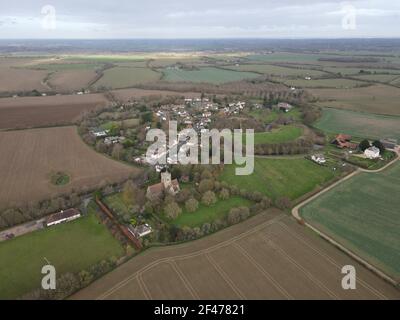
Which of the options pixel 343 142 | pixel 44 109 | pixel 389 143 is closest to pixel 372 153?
pixel 343 142

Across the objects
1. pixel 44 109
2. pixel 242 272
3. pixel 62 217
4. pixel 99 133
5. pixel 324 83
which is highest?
pixel 324 83

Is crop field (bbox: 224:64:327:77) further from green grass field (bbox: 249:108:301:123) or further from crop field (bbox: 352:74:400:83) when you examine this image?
green grass field (bbox: 249:108:301:123)

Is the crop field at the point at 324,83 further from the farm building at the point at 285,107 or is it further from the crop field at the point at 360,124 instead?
the crop field at the point at 360,124

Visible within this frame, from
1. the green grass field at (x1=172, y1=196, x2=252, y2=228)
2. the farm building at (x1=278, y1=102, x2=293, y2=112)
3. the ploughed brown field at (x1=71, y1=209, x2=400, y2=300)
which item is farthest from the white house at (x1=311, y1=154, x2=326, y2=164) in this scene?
the farm building at (x1=278, y1=102, x2=293, y2=112)

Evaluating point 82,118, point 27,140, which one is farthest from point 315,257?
point 82,118

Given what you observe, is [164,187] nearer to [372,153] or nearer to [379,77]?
[372,153]

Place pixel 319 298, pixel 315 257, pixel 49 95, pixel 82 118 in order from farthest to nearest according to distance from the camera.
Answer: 1. pixel 49 95
2. pixel 82 118
3. pixel 315 257
4. pixel 319 298

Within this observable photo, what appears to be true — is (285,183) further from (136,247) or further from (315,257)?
(136,247)
